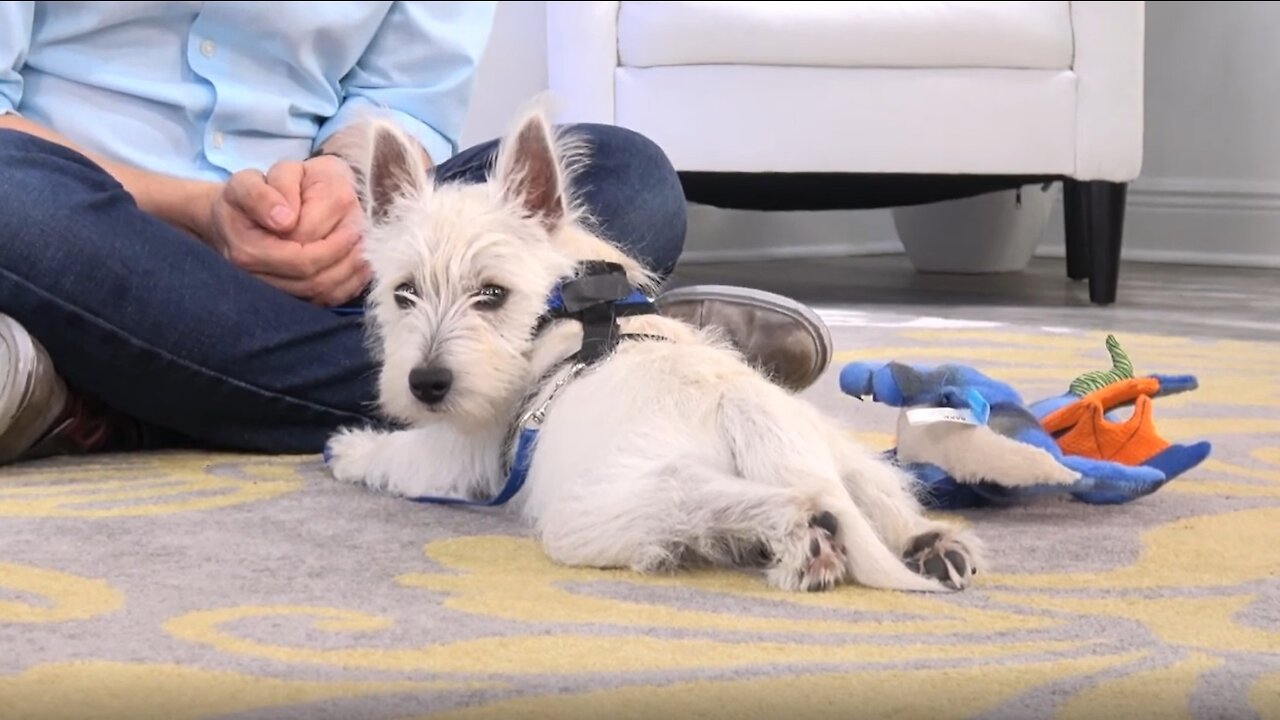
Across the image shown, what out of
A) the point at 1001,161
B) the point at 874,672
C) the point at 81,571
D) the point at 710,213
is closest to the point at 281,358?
the point at 81,571

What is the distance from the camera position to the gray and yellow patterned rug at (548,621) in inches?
27.1

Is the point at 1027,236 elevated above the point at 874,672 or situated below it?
above

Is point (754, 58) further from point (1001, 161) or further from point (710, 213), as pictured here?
point (710, 213)

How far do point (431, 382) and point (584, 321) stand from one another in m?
0.13

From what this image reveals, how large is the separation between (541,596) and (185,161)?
88 centimetres

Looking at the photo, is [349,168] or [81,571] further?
[349,168]

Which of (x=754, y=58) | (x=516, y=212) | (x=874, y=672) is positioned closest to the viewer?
(x=874, y=672)

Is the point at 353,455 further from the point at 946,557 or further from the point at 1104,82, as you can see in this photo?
the point at 1104,82

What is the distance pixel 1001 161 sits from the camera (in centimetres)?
284

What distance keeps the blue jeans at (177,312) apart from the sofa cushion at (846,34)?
137 centimetres

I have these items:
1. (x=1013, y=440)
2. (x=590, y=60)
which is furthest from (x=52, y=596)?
(x=590, y=60)

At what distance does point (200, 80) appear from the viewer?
1.58m

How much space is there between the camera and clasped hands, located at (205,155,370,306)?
1.37 meters

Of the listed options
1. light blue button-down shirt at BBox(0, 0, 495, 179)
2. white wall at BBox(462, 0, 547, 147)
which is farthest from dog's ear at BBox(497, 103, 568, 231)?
white wall at BBox(462, 0, 547, 147)
